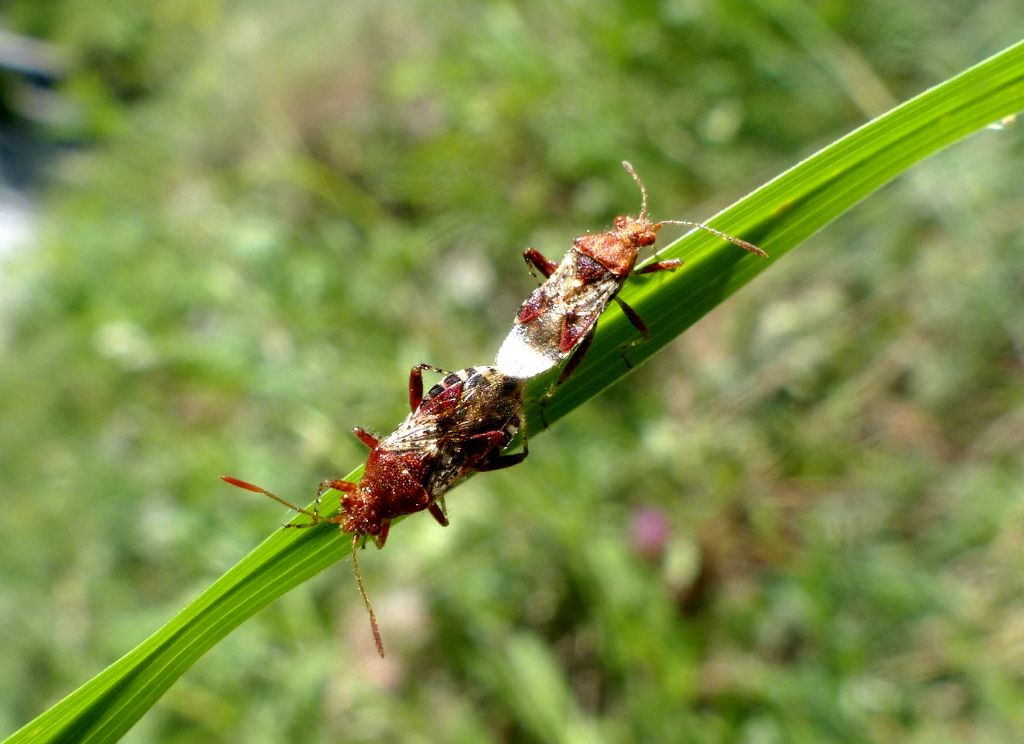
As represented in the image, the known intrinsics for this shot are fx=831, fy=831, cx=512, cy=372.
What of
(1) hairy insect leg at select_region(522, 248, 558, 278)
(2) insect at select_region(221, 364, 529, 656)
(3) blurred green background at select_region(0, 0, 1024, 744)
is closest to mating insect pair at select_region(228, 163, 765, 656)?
(2) insect at select_region(221, 364, 529, 656)

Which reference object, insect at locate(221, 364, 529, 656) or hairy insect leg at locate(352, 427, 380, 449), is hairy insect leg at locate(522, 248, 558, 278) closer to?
insect at locate(221, 364, 529, 656)

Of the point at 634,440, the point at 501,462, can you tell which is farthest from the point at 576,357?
the point at 634,440

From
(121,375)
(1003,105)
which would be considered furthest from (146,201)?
(1003,105)

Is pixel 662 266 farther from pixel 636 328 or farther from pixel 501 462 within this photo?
pixel 501 462

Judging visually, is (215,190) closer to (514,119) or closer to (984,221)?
(514,119)

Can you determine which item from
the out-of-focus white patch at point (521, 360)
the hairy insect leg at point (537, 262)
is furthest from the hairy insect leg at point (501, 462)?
the hairy insect leg at point (537, 262)

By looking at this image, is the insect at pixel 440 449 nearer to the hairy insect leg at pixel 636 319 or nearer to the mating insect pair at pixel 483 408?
the mating insect pair at pixel 483 408
